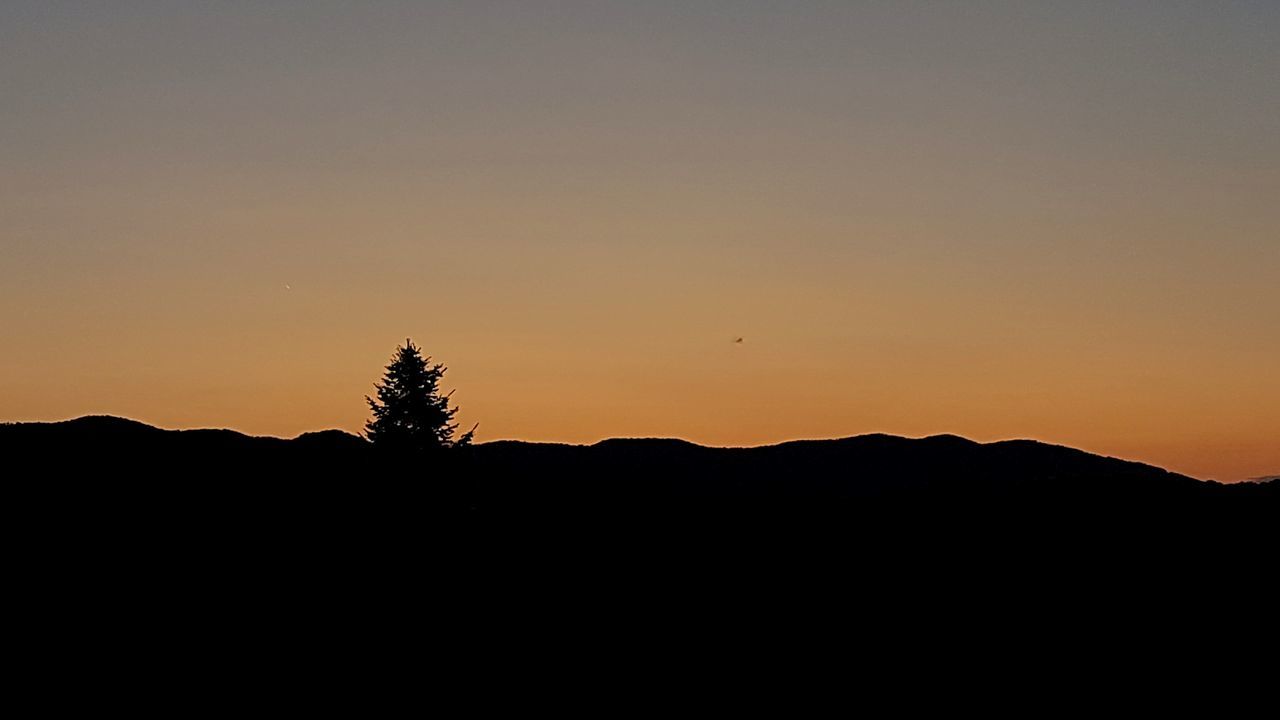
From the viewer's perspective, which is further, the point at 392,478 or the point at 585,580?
the point at 392,478

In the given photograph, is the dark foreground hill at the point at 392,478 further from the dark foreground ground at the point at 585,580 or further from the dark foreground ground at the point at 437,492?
the dark foreground ground at the point at 585,580

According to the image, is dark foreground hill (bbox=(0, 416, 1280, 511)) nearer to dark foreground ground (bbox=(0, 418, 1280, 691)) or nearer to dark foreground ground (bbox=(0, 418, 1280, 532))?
dark foreground ground (bbox=(0, 418, 1280, 532))

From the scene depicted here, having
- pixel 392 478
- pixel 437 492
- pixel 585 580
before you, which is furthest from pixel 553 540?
pixel 392 478

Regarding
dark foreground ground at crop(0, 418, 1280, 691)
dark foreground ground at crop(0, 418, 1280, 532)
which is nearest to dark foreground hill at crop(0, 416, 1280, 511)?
dark foreground ground at crop(0, 418, 1280, 532)

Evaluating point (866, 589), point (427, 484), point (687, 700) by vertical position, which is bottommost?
point (687, 700)

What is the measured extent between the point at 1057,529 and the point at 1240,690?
11.3 metres

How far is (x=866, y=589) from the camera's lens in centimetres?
3825

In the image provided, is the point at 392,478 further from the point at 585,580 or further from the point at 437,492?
the point at 585,580

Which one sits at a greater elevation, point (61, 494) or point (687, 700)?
point (61, 494)

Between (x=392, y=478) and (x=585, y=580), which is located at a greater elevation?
(x=392, y=478)

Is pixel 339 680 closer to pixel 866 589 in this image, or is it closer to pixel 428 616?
pixel 428 616

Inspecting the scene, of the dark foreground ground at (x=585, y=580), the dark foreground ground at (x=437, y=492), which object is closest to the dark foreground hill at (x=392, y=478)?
the dark foreground ground at (x=437, y=492)

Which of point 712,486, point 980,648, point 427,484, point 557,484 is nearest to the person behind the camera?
point 980,648

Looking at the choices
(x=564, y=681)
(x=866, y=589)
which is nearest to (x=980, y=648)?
(x=866, y=589)
